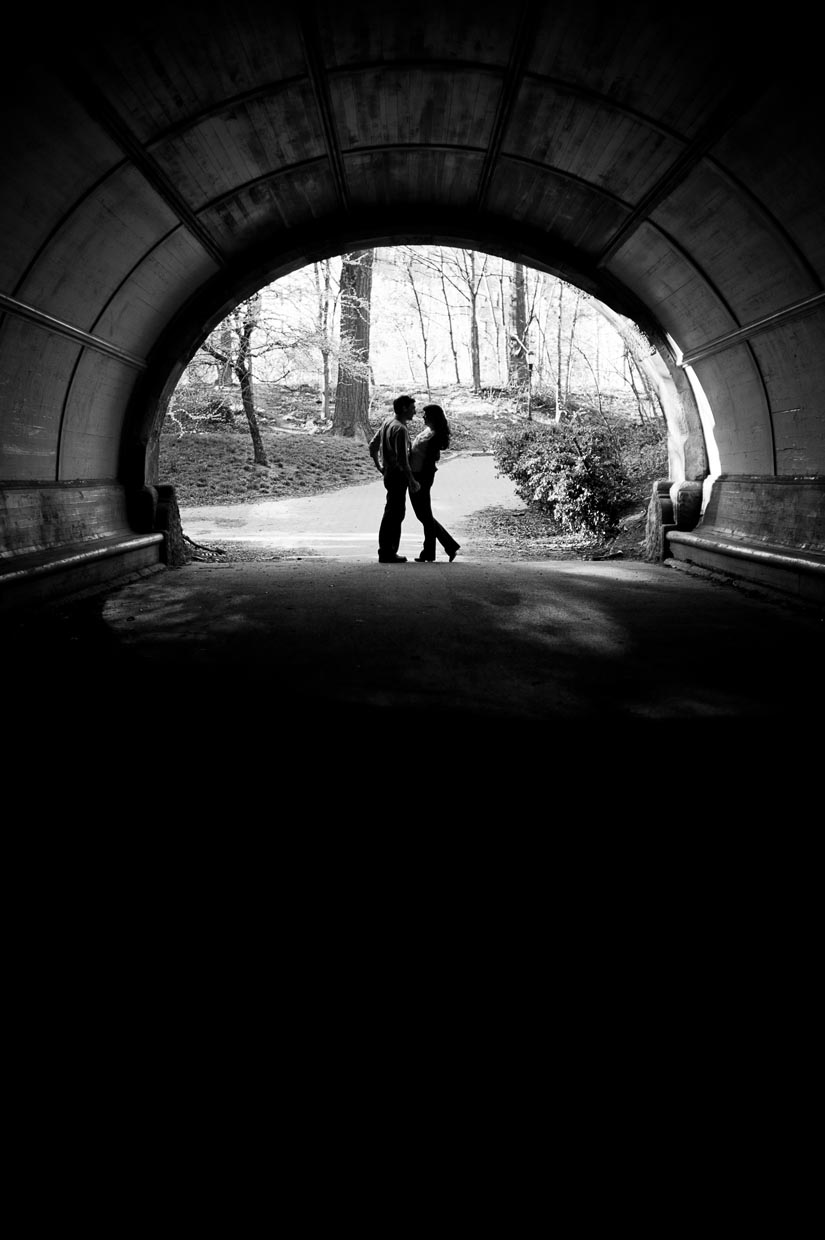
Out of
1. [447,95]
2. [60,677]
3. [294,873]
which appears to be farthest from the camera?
[447,95]

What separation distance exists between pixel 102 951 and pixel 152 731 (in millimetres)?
1512

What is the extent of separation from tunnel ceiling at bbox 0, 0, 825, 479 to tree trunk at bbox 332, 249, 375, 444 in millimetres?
18550

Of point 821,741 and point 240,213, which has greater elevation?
point 240,213

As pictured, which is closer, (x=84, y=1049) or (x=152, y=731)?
(x=84, y=1049)

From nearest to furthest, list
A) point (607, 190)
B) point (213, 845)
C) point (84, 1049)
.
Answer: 1. point (84, 1049)
2. point (213, 845)
3. point (607, 190)

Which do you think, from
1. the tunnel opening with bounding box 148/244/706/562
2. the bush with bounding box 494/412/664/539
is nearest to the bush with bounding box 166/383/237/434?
the tunnel opening with bounding box 148/244/706/562

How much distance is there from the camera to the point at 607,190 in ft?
23.9

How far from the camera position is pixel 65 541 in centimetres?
719

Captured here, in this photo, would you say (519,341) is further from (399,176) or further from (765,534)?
(765,534)

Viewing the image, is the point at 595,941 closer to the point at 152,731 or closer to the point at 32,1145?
the point at 32,1145

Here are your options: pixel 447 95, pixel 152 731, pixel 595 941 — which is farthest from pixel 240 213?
pixel 595 941

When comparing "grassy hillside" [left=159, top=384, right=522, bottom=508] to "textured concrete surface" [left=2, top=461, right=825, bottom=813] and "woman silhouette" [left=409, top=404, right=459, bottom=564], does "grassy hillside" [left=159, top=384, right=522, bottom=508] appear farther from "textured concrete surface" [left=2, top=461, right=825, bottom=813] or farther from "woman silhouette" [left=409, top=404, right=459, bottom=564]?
"textured concrete surface" [left=2, top=461, right=825, bottom=813]

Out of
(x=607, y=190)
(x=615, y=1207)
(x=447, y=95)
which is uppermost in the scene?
(x=447, y=95)

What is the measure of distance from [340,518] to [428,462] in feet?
26.4
